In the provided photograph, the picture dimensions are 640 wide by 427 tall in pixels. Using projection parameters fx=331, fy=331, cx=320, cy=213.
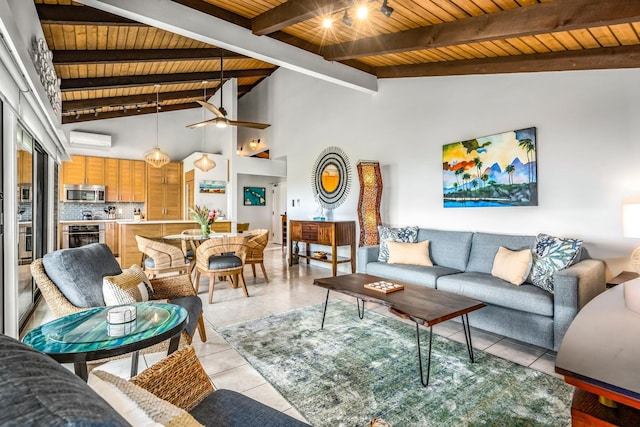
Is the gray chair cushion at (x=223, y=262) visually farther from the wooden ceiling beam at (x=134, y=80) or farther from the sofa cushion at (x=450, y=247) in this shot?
the wooden ceiling beam at (x=134, y=80)

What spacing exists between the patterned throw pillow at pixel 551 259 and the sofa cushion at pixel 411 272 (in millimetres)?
872

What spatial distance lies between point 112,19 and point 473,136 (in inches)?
169

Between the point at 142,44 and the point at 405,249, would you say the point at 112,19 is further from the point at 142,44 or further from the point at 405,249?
the point at 405,249

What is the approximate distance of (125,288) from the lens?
204 centimetres

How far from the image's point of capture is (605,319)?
123 centimetres

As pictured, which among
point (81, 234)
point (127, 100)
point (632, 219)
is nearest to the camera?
point (632, 219)

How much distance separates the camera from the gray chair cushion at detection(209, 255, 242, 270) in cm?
412

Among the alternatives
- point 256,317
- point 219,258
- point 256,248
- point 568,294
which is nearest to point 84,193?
point 256,248

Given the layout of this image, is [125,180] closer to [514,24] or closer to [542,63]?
[514,24]

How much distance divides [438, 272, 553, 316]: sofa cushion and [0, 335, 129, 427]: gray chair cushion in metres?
2.97

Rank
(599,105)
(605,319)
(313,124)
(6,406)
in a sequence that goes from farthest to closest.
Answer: (313,124) → (599,105) → (605,319) → (6,406)

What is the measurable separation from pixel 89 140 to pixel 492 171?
329 inches

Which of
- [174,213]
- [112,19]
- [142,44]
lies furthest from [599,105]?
[174,213]

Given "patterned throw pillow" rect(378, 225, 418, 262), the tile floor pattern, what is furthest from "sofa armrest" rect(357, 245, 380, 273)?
the tile floor pattern
